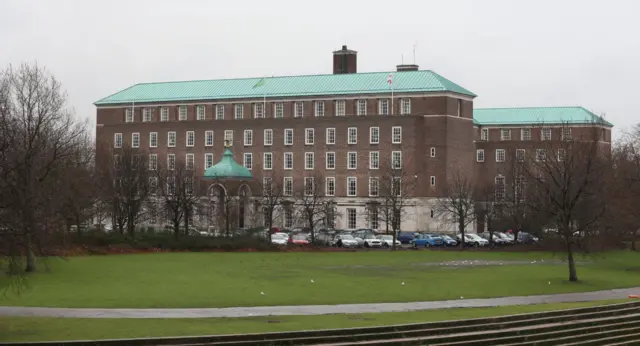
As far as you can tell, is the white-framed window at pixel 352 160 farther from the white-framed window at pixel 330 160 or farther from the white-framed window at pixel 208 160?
the white-framed window at pixel 208 160

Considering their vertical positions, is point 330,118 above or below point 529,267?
above

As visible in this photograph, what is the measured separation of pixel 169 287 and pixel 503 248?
5264 cm

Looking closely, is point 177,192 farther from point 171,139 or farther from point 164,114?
point 164,114

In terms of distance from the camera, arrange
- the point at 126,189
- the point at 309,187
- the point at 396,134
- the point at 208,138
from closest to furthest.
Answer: the point at 126,189 < the point at 309,187 < the point at 396,134 < the point at 208,138

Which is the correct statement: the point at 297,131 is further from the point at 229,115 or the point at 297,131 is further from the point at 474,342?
the point at 474,342

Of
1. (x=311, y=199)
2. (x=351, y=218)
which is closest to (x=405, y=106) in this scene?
(x=351, y=218)

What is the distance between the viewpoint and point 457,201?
350ft

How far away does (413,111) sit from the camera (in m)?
116

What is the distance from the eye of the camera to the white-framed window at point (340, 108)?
119125mm

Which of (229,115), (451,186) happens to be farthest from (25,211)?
(229,115)

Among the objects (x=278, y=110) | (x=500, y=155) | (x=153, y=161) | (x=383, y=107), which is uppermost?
(x=278, y=110)

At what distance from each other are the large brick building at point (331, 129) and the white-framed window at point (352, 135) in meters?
0.12

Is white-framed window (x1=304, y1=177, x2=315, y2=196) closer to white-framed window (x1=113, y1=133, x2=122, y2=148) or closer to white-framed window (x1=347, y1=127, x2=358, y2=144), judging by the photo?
white-framed window (x1=347, y1=127, x2=358, y2=144)

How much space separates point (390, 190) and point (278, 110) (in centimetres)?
2400
